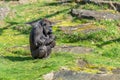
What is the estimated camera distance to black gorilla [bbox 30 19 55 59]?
507 inches

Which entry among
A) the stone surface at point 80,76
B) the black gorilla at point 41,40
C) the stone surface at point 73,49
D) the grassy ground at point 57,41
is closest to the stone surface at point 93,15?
the grassy ground at point 57,41

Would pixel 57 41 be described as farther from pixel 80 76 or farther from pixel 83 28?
pixel 80 76

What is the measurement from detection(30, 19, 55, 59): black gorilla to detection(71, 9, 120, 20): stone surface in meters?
6.36

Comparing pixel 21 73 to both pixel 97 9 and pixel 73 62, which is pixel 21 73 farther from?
pixel 97 9

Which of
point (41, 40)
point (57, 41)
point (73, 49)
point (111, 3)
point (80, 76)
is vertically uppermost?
point (80, 76)

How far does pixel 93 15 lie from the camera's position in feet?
63.5

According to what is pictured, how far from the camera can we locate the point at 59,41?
16594 mm

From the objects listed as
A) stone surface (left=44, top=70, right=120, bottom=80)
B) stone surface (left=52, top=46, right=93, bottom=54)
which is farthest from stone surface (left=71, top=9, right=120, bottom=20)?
stone surface (left=44, top=70, right=120, bottom=80)

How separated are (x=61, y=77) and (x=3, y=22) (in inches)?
451

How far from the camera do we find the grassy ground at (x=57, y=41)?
36.9 ft

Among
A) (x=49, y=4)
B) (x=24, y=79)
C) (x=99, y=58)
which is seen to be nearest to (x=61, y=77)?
(x=24, y=79)

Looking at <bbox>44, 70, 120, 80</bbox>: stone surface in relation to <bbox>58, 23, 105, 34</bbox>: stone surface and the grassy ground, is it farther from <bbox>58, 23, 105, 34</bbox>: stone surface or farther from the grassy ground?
<bbox>58, 23, 105, 34</bbox>: stone surface

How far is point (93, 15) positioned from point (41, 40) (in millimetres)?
6857

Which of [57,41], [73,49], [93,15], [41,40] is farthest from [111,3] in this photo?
[41,40]
